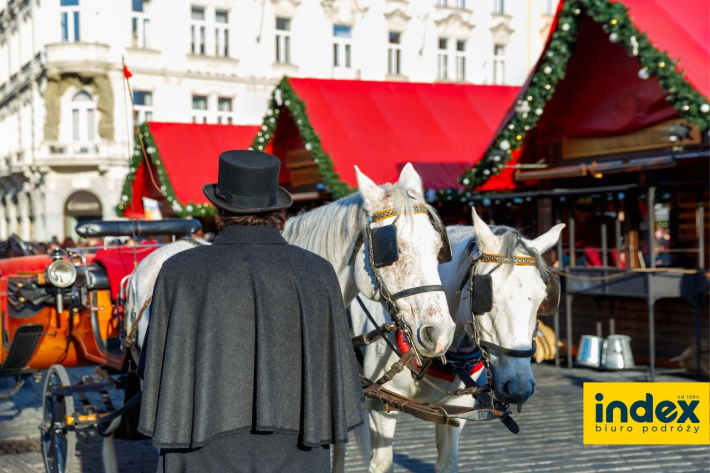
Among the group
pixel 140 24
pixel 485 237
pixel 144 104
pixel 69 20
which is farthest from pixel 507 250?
pixel 69 20

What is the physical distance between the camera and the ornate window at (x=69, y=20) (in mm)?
27922

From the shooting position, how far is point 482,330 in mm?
4102

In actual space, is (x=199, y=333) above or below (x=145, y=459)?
above

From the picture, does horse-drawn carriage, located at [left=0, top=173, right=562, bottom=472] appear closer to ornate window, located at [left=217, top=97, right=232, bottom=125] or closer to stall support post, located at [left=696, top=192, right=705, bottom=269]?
stall support post, located at [left=696, top=192, right=705, bottom=269]

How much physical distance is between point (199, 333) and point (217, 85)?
82.2 ft

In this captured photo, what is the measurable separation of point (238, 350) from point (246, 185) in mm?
523

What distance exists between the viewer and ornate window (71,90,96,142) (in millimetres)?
29312

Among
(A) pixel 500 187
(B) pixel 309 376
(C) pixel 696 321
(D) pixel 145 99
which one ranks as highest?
(D) pixel 145 99

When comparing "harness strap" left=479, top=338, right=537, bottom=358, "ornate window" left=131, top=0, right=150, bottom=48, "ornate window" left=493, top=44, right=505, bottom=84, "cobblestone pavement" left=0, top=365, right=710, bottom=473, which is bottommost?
"cobblestone pavement" left=0, top=365, right=710, bottom=473

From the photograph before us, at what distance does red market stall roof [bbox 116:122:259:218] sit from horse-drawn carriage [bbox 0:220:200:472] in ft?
21.4

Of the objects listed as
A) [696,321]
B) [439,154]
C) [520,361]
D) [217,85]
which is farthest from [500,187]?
[217,85]

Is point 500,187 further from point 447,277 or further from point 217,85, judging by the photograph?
point 217,85

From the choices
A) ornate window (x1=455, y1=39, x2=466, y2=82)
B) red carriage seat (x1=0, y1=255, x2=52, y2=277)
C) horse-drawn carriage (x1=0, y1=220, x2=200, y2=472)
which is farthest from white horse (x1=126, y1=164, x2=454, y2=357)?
ornate window (x1=455, y1=39, x2=466, y2=82)

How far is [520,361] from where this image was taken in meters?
3.94
